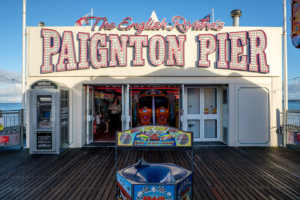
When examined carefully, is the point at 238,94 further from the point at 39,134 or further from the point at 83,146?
the point at 39,134

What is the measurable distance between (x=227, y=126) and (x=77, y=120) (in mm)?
5651

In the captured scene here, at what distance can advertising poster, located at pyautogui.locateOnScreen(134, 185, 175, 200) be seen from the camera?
6.84ft

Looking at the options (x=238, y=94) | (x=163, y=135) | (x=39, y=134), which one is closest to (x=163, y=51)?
(x=238, y=94)

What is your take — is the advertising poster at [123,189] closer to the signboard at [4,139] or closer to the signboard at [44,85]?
the signboard at [44,85]

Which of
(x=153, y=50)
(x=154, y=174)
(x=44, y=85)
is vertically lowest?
(x=154, y=174)

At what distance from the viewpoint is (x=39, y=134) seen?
5445mm

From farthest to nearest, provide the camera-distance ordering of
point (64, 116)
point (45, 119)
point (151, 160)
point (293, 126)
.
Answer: point (293, 126), point (64, 116), point (45, 119), point (151, 160)

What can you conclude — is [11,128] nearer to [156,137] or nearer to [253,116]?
[156,137]

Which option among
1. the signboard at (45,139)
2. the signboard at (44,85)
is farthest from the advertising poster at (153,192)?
the signboard at (44,85)

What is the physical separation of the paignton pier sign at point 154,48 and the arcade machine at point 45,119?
3.28 feet

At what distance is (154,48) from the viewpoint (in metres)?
6.22

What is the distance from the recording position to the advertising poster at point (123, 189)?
2.19 meters

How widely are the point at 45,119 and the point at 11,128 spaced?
1.74 meters

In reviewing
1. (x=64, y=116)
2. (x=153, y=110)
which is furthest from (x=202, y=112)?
(x=64, y=116)
